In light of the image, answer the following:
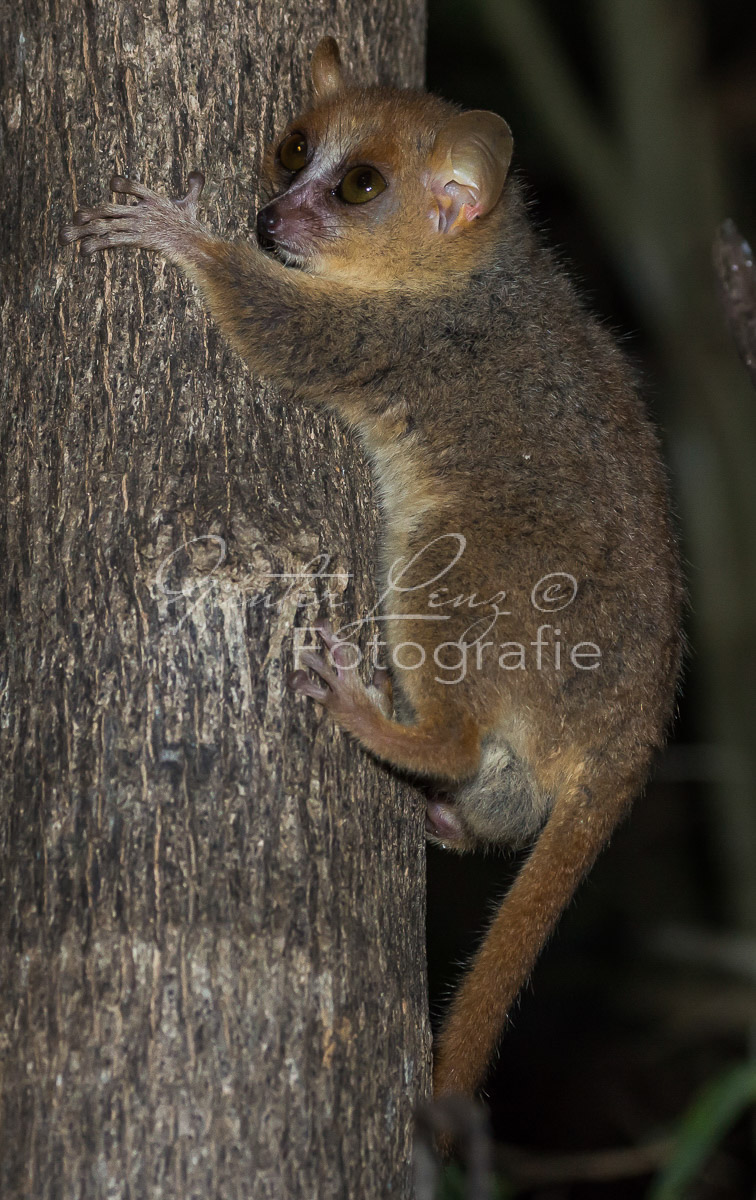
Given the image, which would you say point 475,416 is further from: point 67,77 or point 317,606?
point 67,77

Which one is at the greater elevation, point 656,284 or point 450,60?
point 450,60

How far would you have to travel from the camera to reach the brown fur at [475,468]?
9.04 feet

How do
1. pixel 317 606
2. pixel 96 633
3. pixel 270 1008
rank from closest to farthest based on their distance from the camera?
pixel 270 1008 → pixel 96 633 → pixel 317 606

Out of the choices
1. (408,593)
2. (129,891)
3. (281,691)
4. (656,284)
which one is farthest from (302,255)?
(656,284)

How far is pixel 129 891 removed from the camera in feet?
6.79

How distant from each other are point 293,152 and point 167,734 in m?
1.75

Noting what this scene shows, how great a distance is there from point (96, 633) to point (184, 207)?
1109 millimetres

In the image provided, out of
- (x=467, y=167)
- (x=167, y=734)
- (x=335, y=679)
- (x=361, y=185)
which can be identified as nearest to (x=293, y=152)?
(x=361, y=185)

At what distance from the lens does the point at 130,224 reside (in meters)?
2.53

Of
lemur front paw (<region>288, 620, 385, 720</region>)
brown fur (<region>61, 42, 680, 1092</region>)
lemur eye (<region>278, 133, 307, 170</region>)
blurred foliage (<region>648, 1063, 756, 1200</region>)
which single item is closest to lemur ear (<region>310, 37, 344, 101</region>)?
brown fur (<region>61, 42, 680, 1092</region>)

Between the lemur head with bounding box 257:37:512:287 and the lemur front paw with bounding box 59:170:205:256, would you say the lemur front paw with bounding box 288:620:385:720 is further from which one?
the lemur head with bounding box 257:37:512:287

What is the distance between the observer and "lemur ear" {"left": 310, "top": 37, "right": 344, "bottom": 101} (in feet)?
9.96

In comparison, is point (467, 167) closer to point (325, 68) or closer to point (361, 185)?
point (361, 185)

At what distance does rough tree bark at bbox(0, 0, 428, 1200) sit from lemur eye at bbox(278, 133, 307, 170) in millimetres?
230
